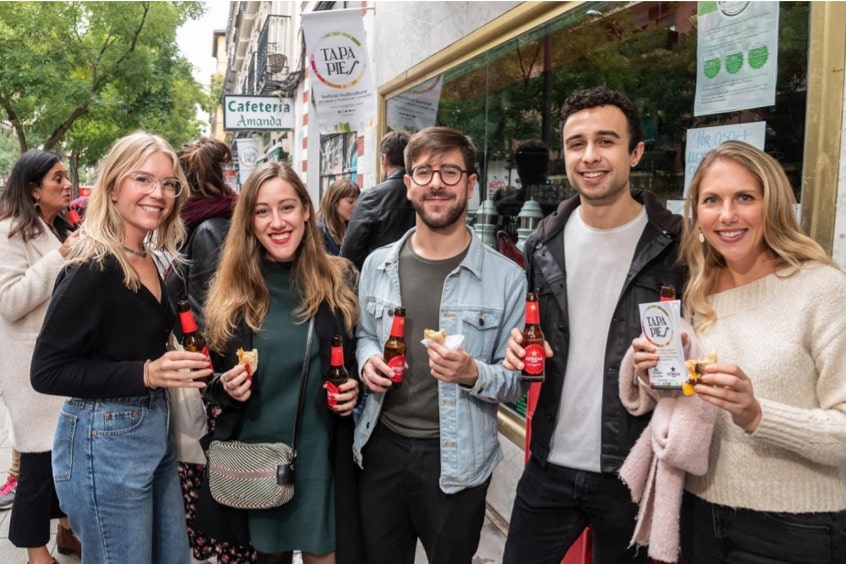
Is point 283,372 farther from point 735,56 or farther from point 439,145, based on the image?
point 735,56

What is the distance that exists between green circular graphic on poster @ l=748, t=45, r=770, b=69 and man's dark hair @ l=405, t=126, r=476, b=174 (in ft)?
4.14

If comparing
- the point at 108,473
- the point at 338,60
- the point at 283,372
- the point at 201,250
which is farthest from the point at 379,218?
the point at 338,60

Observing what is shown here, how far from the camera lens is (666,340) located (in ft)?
6.40

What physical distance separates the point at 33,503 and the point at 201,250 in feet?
5.37

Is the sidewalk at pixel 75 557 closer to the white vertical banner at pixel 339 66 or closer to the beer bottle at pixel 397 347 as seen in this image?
the beer bottle at pixel 397 347

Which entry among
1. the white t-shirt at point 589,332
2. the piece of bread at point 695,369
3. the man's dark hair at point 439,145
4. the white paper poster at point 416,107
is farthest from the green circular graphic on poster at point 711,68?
the white paper poster at point 416,107

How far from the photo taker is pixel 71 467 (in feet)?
7.63

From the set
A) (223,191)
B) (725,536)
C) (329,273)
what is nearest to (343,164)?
(223,191)

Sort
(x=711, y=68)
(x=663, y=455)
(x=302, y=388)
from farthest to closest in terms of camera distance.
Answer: (x=711, y=68), (x=302, y=388), (x=663, y=455)

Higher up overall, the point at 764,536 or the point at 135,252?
the point at 135,252

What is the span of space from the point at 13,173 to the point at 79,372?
2.09 metres

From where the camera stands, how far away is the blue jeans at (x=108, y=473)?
233 centimetres

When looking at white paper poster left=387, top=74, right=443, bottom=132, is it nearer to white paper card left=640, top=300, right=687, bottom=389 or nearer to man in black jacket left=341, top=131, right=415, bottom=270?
man in black jacket left=341, top=131, right=415, bottom=270

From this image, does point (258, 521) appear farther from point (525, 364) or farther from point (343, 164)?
point (343, 164)
